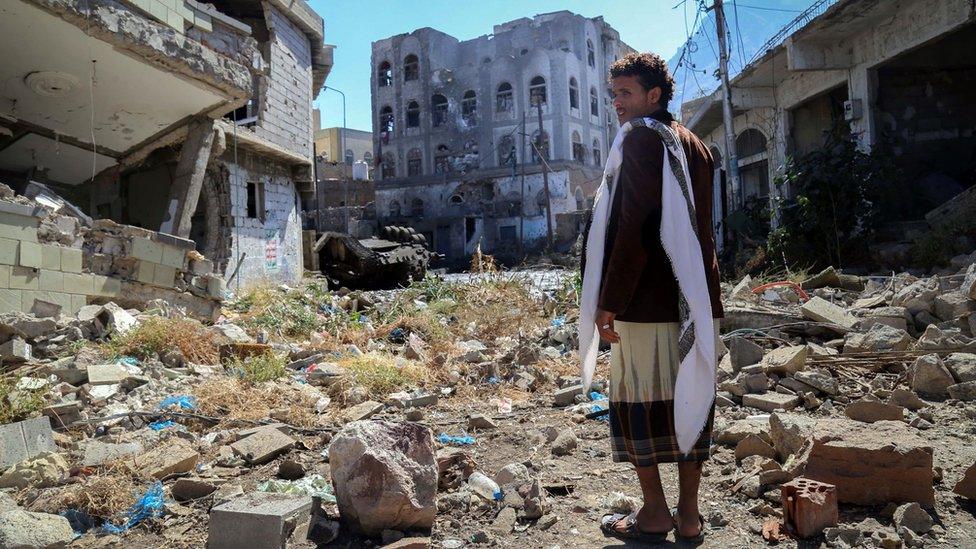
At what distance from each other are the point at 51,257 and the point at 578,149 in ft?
122

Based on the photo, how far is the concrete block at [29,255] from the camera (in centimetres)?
615

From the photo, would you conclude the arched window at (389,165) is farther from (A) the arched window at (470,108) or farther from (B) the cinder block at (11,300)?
(B) the cinder block at (11,300)

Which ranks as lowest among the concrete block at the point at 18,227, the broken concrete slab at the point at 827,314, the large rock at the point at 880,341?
the large rock at the point at 880,341

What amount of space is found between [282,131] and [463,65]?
3050cm

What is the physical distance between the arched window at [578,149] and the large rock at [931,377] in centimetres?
3730

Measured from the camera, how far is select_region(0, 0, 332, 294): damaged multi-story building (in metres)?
7.37

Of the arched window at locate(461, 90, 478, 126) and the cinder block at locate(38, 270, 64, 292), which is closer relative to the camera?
the cinder block at locate(38, 270, 64, 292)

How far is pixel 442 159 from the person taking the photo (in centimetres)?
4294

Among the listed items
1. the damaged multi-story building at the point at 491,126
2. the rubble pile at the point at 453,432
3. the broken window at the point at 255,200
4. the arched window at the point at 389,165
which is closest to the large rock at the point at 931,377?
the rubble pile at the point at 453,432

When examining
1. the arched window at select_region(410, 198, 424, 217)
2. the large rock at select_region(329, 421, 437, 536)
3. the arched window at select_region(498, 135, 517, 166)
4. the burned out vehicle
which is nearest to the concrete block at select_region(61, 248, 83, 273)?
the large rock at select_region(329, 421, 437, 536)

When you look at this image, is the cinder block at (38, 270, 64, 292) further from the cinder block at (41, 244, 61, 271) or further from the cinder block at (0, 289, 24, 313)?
the cinder block at (0, 289, 24, 313)

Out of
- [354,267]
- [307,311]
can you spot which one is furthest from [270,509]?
[354,267]

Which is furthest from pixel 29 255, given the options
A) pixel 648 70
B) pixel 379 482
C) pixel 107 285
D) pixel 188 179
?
pixel 648 70

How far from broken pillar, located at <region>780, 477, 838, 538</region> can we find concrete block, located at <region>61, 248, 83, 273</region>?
7.12 meters
